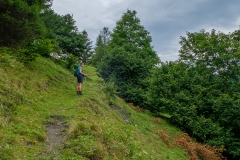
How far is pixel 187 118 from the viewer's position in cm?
1597

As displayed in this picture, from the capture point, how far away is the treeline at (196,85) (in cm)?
1550

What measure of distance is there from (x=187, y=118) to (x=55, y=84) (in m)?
10.1

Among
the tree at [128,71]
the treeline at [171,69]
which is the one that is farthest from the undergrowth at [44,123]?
the tree at [128,71]

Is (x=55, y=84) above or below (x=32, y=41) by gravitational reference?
below

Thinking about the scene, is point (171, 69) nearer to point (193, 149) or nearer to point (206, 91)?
point (206, 91)

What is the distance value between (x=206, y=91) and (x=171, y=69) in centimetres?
368

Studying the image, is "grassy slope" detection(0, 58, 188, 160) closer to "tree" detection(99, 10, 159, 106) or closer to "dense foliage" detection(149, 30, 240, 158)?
"dense foliage" detection(149, 30, 240, 158)

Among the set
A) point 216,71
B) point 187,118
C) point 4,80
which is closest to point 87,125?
point 4,80

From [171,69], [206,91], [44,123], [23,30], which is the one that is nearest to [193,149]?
[206,91]

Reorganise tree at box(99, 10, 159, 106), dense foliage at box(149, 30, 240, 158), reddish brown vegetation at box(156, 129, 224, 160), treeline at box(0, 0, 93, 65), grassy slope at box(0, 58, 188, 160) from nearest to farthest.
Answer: grassy slope at box(0, 58, 188, 160) < treeline at box(0, 0, 93, 65) < reddish brown vegetation at box(156, 129, 224, 160) < dense foliage at box(149, 30, 240, 158) < tree at box(99, 10, 159, 106)

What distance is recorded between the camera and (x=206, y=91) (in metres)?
17.1

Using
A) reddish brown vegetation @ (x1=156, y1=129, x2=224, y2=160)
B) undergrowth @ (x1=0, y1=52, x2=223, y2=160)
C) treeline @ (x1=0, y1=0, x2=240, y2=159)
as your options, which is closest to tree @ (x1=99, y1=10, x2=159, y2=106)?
Answer: treeline @ (x1=0, y1=0, x2=240, y2=159)

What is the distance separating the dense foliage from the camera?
15383mm

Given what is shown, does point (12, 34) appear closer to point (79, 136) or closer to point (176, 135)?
point (79, 136)
